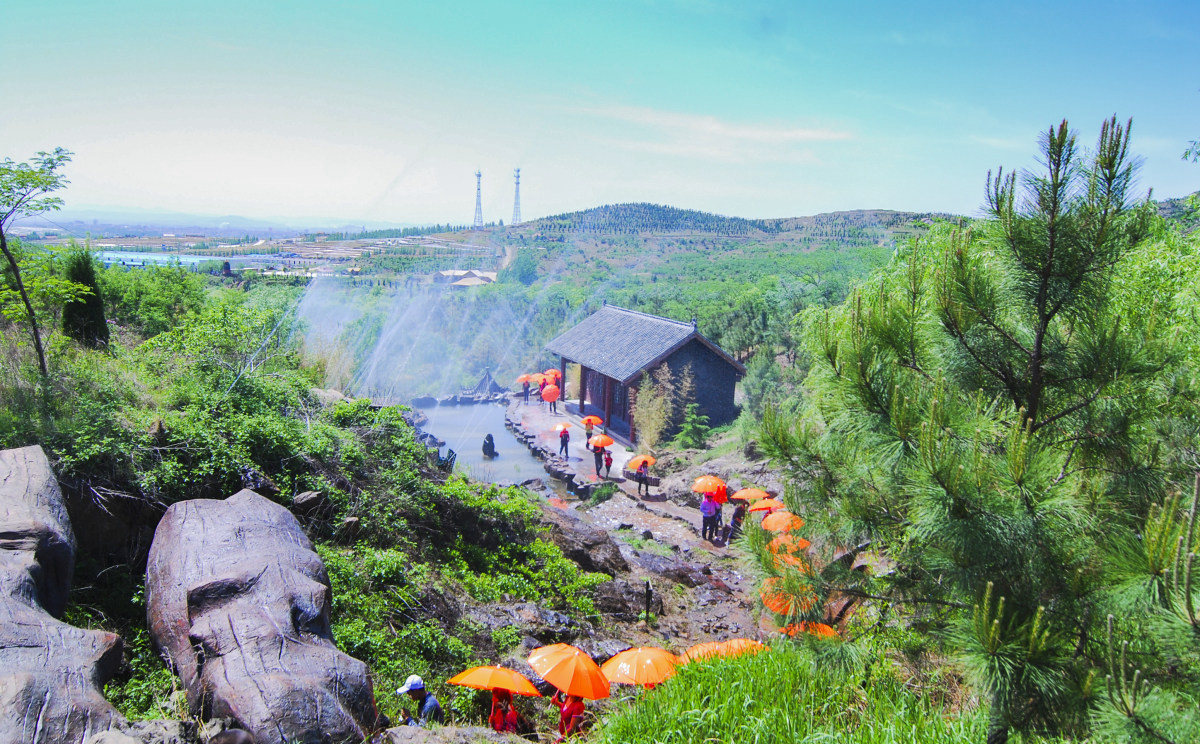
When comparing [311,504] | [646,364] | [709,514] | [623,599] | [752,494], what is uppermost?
[311,504]

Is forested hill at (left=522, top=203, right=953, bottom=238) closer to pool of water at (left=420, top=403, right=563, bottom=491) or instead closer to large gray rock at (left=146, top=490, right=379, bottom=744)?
pool of water at (left=420, top=403, right=563, bottom=491)

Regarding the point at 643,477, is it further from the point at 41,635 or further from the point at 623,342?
the point at 41,635

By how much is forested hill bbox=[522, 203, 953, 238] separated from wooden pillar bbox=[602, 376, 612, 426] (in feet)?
181

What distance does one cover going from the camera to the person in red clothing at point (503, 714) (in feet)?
21.8

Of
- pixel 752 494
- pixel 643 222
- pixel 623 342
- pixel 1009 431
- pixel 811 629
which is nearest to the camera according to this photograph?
pixel 1009 431

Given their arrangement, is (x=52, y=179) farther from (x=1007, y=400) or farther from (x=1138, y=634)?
(x=1138, y=634)

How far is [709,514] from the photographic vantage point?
17281 mm

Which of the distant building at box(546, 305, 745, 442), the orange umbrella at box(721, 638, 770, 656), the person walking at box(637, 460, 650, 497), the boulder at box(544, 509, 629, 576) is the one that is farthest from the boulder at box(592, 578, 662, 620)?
the distant building at box(546, 305, 745, 442)

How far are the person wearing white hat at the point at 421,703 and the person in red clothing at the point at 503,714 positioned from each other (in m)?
0.51

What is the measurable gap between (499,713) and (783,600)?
3.06 meters

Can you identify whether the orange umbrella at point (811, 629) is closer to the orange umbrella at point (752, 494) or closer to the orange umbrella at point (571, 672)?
the orange umbrella at point (571, 672)

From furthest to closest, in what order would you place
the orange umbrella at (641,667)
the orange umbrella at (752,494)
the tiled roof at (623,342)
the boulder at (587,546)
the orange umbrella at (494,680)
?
the tiled roof at (623,342)
the orange umbrella at (752,494)
the boulder at (587,546)
the orange umbrella at (641,667)
the orange umbrella at (494,680)

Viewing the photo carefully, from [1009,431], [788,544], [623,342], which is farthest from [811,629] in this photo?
[623,342]

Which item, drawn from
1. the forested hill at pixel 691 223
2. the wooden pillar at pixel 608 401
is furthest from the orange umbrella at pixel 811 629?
the forested hill at pixel 691 223
